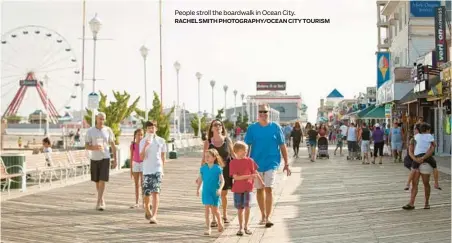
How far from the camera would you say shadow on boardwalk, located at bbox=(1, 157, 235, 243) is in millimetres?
8203

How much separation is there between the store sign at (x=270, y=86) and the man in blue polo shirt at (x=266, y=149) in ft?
406

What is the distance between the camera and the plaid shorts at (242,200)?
27.0 feet

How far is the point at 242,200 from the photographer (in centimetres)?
826

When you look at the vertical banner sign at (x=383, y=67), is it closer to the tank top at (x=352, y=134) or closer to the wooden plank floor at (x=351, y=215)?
the tank top at (x=352, y=134)

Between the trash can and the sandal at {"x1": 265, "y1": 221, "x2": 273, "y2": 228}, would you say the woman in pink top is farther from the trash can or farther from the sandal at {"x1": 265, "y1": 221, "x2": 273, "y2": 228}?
the trash can

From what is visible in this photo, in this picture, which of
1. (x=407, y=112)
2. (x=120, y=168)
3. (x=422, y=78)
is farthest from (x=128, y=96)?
(x=407, y=112)

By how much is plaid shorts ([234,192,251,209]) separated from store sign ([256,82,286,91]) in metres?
124

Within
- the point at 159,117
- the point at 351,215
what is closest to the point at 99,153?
the point at 351,215

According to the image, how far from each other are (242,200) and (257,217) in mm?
1588

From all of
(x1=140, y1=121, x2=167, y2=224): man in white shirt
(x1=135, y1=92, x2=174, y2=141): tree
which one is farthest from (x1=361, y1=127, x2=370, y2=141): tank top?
(x1=140, y1=121, x2=167, y2=224): man in white shirt

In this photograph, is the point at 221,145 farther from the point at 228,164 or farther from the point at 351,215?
the point at 351,215

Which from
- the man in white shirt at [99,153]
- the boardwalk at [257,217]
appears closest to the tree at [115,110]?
the boardwalk at [257,217]

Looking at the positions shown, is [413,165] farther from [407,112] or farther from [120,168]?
[407,112]

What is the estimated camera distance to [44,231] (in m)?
8.64
